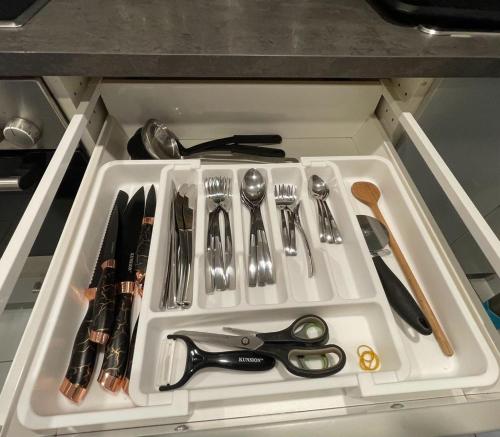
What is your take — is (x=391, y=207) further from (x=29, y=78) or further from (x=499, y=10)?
(x=29, y=78)

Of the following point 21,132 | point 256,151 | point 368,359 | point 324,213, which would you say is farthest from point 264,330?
point 21,132

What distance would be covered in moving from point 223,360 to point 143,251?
230 mm

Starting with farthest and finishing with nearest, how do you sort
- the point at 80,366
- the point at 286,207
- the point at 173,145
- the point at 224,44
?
1. the point at 173,145
2. the point at 286,207
3. the point at 224,44
4. the point at 80,366

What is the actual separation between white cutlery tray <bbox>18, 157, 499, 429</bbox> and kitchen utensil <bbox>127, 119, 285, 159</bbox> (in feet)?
0.28

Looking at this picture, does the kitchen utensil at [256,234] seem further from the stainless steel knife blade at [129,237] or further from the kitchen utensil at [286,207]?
the stainless steel knife blade at [129,237]

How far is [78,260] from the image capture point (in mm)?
479

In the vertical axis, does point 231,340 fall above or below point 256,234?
below

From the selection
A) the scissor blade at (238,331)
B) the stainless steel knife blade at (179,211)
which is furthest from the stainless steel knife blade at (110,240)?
the scissor blade at (238,331)

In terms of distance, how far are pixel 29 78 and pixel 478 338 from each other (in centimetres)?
82

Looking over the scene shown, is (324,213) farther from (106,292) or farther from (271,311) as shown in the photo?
(106,292)

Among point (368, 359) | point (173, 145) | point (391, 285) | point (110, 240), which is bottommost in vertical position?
point (368, 359)

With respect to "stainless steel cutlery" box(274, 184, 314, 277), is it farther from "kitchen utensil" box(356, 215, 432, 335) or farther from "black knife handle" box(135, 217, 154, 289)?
"black knife handle" box(135, 217, 154, 289)

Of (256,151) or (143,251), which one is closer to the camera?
(143,251)

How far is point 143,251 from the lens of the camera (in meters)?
0.52
